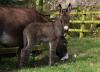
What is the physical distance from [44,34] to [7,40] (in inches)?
41.0

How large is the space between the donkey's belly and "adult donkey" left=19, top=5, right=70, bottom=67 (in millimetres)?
312

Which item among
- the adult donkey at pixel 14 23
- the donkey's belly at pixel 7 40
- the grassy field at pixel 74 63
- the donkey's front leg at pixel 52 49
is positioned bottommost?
the grassy field at pixel 74 63

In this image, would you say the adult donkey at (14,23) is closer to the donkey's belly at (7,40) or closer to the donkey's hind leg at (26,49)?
the donkey's belly at (7,40)

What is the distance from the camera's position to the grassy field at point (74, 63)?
9.12 meters

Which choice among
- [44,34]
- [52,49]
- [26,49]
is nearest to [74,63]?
[52,49]

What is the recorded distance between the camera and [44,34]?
9.74 m

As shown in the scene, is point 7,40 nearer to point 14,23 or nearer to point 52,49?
point 14,23

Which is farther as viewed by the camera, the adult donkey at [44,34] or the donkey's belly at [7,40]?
the adult donkey at [44,34]

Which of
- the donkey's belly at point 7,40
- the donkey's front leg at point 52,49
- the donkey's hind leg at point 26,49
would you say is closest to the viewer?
the donkey's belly at point 7,40

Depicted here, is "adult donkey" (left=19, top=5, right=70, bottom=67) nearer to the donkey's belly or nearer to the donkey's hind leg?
the donkey's hind leg

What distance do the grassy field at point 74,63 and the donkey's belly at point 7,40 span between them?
28.3 inches

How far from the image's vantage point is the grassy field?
29.9 feet

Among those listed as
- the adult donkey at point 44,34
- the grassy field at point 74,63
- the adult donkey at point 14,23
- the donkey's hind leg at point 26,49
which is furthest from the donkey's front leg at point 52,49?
the adult donkey at point 14,23

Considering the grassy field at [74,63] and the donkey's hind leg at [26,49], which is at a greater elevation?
the donkey's hind leg at [26,49]
